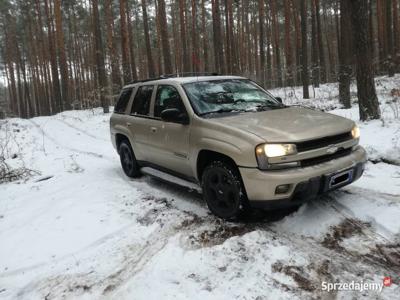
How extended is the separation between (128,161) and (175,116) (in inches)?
96.1

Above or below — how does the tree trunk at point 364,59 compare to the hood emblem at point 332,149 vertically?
above

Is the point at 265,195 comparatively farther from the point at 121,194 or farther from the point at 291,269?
the point at 121,194

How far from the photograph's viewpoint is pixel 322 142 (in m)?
3.98

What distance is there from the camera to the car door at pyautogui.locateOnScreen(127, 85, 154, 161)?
5956 mm

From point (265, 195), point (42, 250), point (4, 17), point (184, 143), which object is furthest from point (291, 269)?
point (4, 17)

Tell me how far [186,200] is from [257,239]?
1.79 metres

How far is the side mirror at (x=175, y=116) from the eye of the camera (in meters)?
4.75

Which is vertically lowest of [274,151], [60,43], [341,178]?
[341,178]

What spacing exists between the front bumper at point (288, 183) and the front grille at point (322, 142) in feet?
0.69

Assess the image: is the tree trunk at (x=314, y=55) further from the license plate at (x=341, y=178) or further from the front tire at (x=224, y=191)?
the front tire at (x=224, y=191)

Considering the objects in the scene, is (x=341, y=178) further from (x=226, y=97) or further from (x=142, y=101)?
(x=142, y=101)

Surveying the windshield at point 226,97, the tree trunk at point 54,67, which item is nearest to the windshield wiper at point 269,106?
the windshield at point 226,97

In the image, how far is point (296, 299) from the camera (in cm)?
286

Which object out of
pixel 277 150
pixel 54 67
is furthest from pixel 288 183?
pixel 54 67
